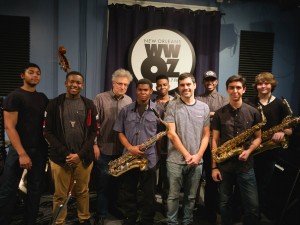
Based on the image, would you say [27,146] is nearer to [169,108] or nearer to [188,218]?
[169,108]

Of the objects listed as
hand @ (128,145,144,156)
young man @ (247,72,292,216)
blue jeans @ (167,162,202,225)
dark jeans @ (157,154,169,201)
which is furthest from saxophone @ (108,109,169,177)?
young man @ (247,72,292,216)

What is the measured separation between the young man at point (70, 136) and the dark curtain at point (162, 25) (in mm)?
1630

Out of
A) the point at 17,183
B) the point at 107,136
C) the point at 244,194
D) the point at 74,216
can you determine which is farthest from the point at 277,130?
the point at 17,183

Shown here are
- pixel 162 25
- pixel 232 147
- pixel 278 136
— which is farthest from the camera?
pixel 162 25

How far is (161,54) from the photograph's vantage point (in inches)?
199

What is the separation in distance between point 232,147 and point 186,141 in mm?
515

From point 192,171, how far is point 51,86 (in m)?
2.91

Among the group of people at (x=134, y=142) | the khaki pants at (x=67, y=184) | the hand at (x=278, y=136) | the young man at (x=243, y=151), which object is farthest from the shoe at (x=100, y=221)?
the hand at (x=278, y=136)

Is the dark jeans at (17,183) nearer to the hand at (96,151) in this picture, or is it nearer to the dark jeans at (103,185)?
the hand at (96,151)

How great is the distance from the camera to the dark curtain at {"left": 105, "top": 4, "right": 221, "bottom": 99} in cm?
485

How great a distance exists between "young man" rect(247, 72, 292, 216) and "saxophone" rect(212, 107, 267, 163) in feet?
1.21

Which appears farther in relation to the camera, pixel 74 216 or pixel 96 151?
pixel 74 216

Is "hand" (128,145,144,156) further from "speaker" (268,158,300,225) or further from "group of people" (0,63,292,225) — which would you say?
"speaker" (268,158,300,225)

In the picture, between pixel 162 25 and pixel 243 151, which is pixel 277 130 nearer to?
pixel 243 151
